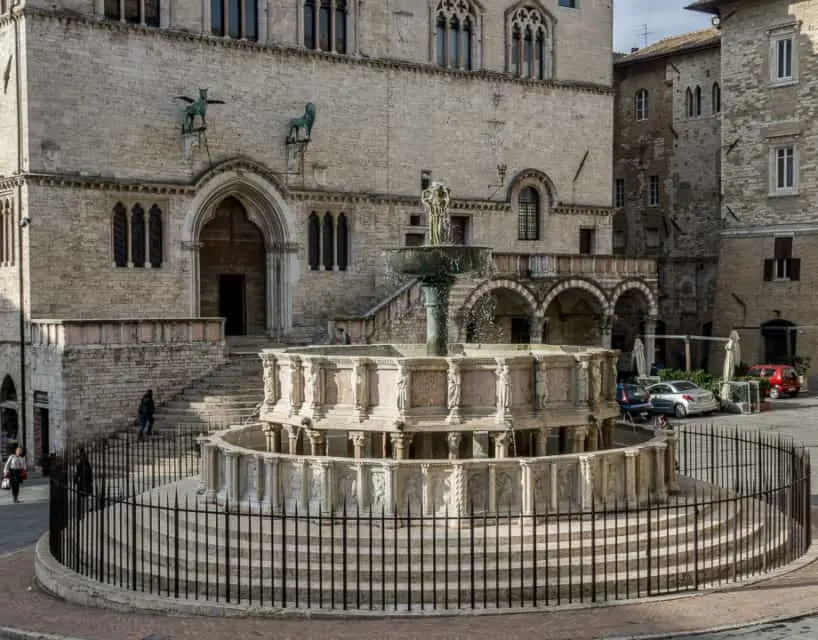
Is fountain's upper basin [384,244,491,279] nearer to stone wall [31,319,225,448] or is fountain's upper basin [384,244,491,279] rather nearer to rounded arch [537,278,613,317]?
stone wall [31,319,225,448]

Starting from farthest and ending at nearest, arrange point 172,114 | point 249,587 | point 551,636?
point 172,114 < point 249,587 < point 551,636

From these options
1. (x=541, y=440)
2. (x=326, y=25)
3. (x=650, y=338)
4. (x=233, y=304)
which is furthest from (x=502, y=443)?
(x=650, y=338)

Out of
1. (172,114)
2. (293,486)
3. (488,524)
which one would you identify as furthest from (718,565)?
(172,114)

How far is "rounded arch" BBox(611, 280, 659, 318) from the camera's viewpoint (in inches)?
1476

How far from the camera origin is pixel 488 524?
1448 cm

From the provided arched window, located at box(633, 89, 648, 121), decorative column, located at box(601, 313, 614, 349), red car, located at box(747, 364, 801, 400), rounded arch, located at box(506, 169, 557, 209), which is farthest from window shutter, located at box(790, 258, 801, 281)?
arched window, located at box(633, 89, 648, 121)

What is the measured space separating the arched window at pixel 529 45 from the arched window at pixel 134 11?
12043mm

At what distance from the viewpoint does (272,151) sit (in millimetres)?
33625

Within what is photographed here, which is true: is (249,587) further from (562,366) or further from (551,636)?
(562,366)

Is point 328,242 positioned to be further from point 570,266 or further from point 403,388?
point 403,388

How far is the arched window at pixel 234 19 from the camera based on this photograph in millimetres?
32562

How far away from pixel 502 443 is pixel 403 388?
1487mm

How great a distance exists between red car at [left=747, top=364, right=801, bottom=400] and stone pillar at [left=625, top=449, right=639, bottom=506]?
22648 millimetres

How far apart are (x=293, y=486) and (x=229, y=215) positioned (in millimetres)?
19673
